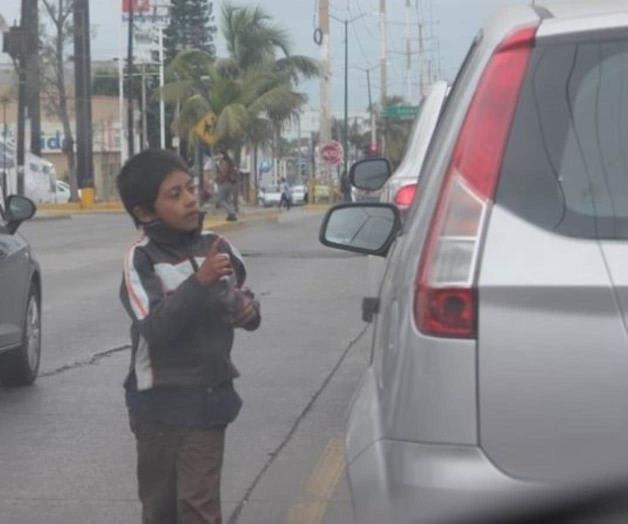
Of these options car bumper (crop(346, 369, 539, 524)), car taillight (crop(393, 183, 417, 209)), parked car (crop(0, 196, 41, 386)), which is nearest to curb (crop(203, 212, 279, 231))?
parked car (crop(0, 196, 41, 386))

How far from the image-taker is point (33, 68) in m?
57.9

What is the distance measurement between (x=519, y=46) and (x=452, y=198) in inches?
15.3

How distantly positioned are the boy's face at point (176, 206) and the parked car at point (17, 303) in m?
5.42

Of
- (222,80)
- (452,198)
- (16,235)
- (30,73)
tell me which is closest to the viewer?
(452,198)

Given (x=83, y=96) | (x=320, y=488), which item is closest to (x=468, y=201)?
(x=320, y=488)

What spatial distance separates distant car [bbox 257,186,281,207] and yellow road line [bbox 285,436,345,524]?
59.2 metres

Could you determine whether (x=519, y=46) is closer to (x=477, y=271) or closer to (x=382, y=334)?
(x=477, y=271)

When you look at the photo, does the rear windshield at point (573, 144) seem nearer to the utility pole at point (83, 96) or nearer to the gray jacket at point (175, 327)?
the gray jacket at point (175, 327)

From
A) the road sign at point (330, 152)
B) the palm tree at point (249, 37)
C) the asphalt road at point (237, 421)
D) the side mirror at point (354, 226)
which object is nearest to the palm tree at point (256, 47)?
the palm tree at point (249, 37)

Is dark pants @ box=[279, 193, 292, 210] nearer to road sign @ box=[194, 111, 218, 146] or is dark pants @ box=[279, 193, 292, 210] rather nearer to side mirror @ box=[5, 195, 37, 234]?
road sign @ box=[194, 111, 218, 146]

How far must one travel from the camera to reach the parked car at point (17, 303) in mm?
10469

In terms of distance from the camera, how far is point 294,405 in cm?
1010

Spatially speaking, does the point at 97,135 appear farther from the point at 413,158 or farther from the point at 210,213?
the point at 413,158

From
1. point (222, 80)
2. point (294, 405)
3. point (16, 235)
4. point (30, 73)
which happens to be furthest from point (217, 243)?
point (30, 73)
